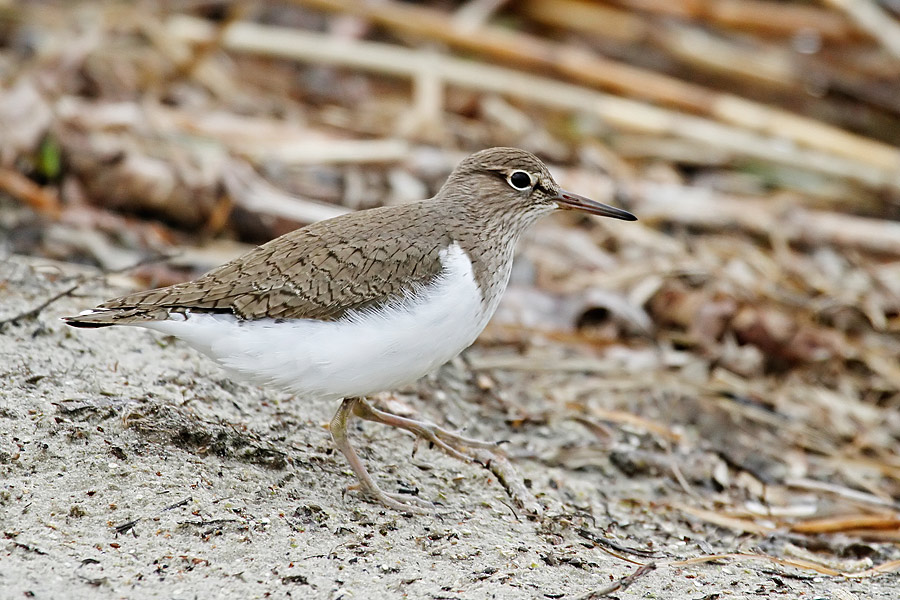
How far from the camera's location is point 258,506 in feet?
15.4

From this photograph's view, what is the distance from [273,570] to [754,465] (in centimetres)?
345

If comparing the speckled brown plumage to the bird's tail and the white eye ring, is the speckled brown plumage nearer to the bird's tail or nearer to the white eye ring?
the bird's tail

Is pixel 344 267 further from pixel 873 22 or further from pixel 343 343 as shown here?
pixel 873 22

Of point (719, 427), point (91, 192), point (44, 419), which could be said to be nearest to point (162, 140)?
point (91, 192)

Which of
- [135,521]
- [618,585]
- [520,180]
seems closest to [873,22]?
[520,180]

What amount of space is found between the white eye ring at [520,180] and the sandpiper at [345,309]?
0.50 metres

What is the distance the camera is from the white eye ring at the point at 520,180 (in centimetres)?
591

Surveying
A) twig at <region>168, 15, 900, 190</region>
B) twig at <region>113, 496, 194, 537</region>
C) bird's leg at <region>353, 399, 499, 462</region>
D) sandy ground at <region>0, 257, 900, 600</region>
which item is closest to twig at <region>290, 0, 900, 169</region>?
twig at <region>168, 15, 900, 190</region>

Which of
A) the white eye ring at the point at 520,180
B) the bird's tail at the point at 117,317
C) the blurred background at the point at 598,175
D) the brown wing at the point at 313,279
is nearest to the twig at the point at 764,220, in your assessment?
the blurred background at the point at 598,175

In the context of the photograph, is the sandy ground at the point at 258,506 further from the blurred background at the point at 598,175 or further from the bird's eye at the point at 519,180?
the bird's eye at the point at 519,180

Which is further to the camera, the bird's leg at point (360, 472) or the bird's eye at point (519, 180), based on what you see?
the bird's eye at point (519, 180)

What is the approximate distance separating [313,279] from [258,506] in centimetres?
112

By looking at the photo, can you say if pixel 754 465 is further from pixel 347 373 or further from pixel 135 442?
pixel 135 442

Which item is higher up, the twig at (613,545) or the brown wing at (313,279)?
the brown wing at (313,279)
